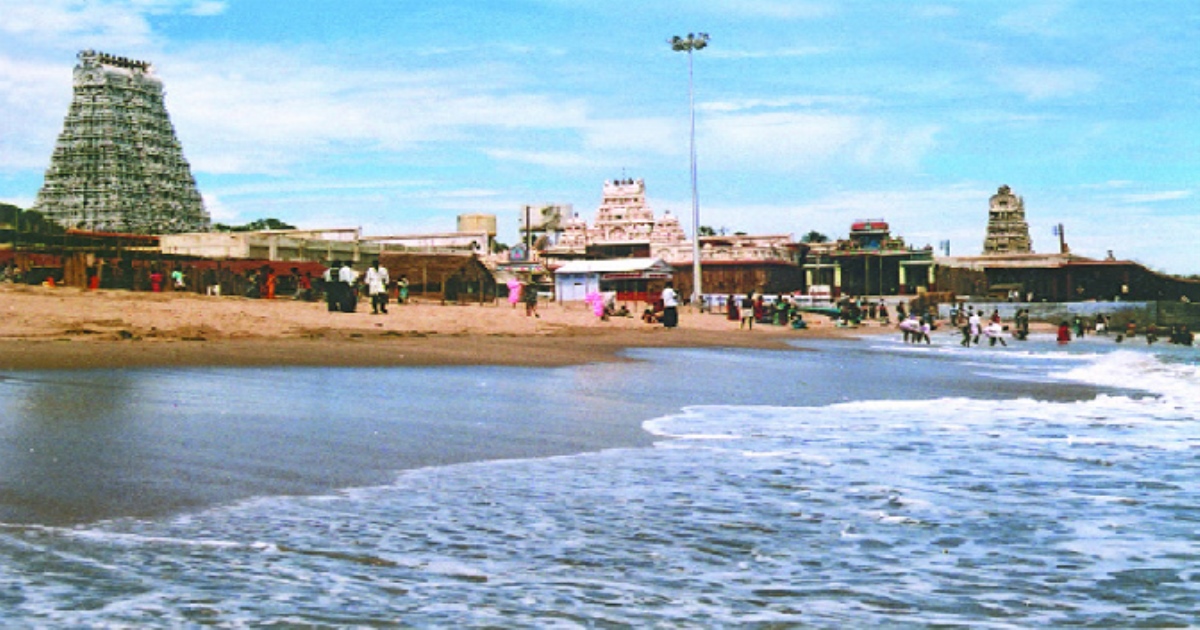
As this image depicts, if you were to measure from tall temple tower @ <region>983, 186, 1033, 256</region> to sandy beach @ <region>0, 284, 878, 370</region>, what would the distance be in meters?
127

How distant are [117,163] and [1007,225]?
360 ft

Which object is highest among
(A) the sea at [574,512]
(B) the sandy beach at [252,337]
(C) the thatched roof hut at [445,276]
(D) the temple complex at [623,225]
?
(D) the temple complex at [623,225]

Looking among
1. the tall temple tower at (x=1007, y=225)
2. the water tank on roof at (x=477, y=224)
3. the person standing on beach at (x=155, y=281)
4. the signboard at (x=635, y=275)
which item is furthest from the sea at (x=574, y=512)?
the tall temple tower at (x=1007, y=225)

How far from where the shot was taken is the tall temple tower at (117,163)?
3366 inches

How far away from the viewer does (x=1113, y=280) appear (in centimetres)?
10438

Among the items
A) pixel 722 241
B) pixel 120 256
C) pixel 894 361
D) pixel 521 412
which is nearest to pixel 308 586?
pixel 521 412

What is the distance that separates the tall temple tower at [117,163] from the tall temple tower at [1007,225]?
101562mm

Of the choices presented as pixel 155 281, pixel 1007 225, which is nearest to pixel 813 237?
pixel 1007 225

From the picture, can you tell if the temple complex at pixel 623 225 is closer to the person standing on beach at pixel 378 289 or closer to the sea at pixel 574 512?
the person standing on beach at pixel 378 289

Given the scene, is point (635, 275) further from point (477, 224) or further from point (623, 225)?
point (477, 224)

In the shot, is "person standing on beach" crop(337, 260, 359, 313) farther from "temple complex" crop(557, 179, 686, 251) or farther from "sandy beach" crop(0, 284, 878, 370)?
"temple complex" crop(557, 179, 686, 251)

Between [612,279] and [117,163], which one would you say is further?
[117,163]

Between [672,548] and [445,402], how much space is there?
589 centimetres

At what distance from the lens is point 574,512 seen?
490cm
